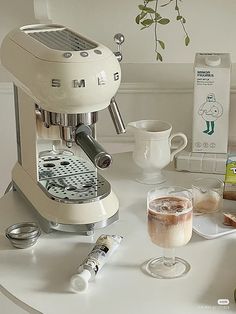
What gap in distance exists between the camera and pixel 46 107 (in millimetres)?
1382

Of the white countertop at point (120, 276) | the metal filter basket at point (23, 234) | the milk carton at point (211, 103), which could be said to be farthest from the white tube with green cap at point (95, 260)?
the milk carton at point (211, 103)

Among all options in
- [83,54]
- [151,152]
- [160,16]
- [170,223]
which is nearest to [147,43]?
[160,16]

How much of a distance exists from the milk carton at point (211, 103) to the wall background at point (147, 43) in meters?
0.28

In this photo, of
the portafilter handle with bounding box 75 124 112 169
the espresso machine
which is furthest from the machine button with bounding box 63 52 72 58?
the portafilter handle with bounding box 75 124 112 169

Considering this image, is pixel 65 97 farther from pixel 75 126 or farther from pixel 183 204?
pixel 183 204

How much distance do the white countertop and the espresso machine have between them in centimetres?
6

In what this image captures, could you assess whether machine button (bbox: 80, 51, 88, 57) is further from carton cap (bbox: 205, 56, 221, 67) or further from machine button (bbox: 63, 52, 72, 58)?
carton cap (bbox: 205, 56, 221, 67)

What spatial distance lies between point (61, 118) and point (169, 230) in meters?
0.32

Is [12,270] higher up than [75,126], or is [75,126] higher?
[75,126]

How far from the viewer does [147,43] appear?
7.07 ft

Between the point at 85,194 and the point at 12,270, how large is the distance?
24cm

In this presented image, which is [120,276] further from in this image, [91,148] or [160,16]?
[160,16]

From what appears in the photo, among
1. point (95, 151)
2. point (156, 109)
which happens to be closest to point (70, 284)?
point (95, 151)

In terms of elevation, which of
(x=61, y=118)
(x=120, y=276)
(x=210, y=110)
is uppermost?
(x=61, y=118)
